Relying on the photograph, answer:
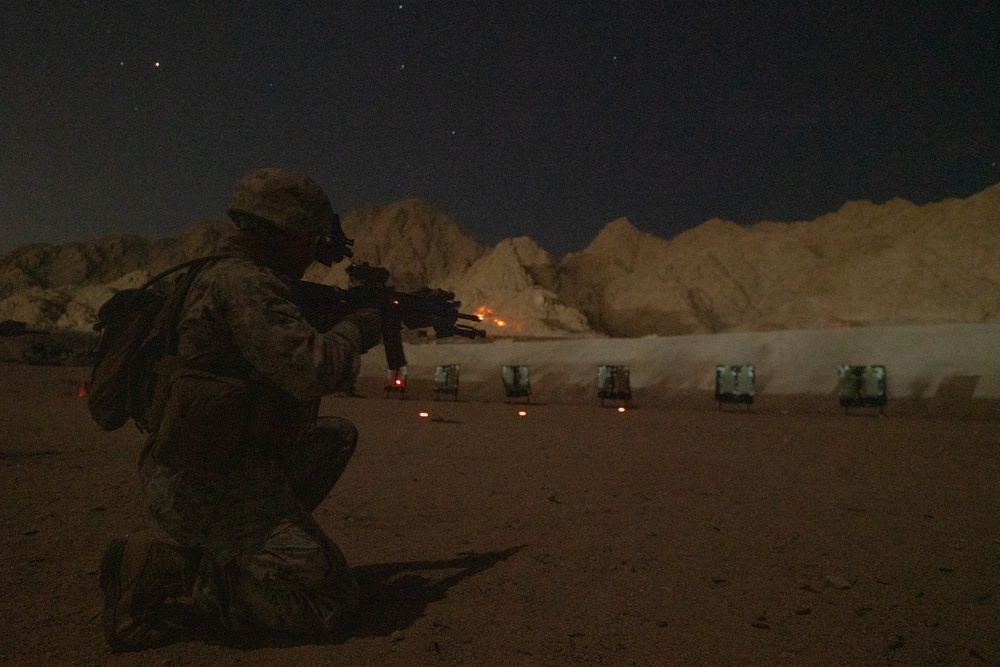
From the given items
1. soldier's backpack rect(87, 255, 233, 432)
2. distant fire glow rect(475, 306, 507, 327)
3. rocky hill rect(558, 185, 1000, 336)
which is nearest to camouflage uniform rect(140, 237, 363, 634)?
soldier's backpack rect(87, 255, 233, 432)

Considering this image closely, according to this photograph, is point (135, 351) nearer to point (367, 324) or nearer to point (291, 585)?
point (367, 324)

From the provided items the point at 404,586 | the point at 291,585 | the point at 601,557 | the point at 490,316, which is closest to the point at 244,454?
the point at 291,585

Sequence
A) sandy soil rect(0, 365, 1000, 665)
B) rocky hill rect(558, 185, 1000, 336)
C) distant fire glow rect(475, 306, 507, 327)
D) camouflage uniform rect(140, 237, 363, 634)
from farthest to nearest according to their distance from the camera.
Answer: distant fire glow rect(475, 306, 507, 327) < rocky hill rect(558, 185, 1000, 336) < sandy soil rect(0, 365, 1000, 665) < camouflage uniform rect(140, 237, 363, 634)

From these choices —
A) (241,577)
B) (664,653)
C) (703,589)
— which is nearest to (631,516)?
(703,589)

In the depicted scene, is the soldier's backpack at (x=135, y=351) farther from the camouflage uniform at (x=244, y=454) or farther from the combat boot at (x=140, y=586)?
the combat boot at (x=140, y=586)

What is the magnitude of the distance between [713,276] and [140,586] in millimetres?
77606

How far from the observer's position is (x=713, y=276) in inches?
2958

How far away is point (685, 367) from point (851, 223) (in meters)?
53.6

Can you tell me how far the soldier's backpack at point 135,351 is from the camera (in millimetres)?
3039

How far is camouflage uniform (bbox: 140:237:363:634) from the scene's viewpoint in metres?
2.84

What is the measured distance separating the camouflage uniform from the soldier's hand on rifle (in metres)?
0.18

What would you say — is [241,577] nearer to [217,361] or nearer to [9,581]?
[217,361]

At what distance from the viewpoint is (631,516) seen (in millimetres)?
5766

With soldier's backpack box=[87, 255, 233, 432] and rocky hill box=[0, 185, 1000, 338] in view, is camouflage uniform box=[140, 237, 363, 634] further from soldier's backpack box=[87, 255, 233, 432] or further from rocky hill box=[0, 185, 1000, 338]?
rocky hill box=[0, 185, 1000, 338]
